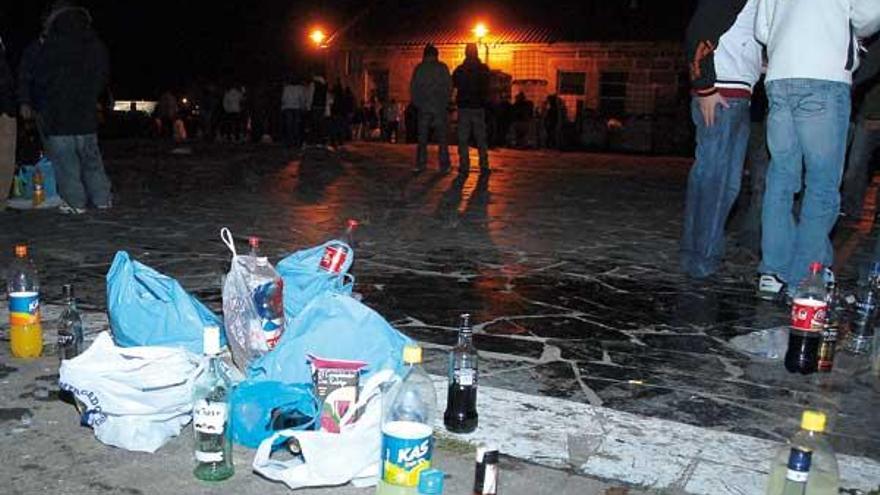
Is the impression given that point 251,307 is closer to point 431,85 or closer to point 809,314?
point 809,314

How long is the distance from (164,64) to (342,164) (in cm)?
2697

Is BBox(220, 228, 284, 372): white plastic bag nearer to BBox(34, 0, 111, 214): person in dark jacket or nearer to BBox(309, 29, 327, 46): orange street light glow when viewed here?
BBox(34, 0, 111, 214): person in dark jacket

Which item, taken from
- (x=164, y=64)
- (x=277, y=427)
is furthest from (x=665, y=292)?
(x=164, y=64)

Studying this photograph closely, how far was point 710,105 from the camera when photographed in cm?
536

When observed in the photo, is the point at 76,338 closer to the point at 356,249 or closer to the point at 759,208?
the point at 356,249

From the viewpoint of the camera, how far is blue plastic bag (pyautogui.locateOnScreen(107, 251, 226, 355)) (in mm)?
3318

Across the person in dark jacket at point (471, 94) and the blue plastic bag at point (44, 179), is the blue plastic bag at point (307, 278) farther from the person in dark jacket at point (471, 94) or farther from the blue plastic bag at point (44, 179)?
the person in dark jacket at point (471, 94)

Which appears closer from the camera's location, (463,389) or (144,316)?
(463,389)

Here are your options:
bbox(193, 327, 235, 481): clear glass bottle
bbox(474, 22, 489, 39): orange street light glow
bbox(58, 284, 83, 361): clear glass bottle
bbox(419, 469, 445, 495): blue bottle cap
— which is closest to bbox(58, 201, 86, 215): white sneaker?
bbox(58, 284, 83, 361): clear glass bottle

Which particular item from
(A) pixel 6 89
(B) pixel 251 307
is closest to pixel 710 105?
(B) pixel 251 307

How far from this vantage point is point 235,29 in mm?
39656

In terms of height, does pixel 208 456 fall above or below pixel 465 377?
below

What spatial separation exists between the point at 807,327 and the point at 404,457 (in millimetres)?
2115

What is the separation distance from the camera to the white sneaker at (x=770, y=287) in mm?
5023
